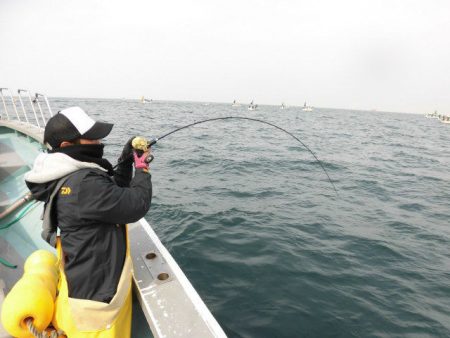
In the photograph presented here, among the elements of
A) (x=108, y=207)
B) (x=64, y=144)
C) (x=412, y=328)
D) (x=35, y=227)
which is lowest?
(x=412, y=328)

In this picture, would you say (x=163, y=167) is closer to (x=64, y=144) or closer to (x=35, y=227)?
Answer: (x=35, y=227)

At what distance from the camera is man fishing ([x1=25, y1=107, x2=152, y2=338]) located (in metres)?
1.95

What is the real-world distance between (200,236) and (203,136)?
15.8 metres

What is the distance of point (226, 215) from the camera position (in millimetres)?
7285

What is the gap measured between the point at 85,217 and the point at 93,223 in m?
0.13

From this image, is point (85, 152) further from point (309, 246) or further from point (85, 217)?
point (309, 246)

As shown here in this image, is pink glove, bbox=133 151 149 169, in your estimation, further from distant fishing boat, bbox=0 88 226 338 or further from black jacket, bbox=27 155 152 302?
distant fishing boat, bbox=0 88 226 338

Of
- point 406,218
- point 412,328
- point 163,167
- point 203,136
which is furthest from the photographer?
point 203,136

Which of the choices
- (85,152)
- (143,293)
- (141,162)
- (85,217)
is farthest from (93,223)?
(143,293)

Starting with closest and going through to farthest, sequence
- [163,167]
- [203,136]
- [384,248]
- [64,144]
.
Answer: [64,144]
[384,248]
[163,167]
[203,136]

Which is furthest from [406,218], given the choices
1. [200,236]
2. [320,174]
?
[200,236]

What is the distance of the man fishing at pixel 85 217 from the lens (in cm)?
195

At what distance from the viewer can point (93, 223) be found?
2031mm

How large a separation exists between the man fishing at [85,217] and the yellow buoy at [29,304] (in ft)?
0.38
